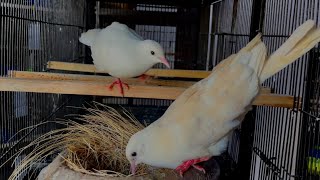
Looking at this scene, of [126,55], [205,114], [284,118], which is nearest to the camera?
[205,114]

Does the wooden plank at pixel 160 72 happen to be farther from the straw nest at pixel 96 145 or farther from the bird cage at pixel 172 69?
the straw nest at pixel 96 145

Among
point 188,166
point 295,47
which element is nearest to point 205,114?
point 188,166

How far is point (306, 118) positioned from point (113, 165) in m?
0.57

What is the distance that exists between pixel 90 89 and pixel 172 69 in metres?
0.79

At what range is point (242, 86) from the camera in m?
1.00

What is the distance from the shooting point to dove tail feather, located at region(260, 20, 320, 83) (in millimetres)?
875

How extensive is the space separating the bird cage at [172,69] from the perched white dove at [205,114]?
4.9 inches

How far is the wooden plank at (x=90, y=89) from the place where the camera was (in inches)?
42.6

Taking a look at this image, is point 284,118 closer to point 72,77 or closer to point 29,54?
point 72,77

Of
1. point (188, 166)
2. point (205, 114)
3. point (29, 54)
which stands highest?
point (29, 54)

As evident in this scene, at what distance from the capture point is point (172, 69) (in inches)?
73.9

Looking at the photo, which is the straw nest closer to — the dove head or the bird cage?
the bird cage

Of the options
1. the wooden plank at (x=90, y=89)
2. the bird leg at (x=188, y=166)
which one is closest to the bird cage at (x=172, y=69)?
the wooden plank at (x=90, y=89)

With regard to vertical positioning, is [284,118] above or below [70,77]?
below
